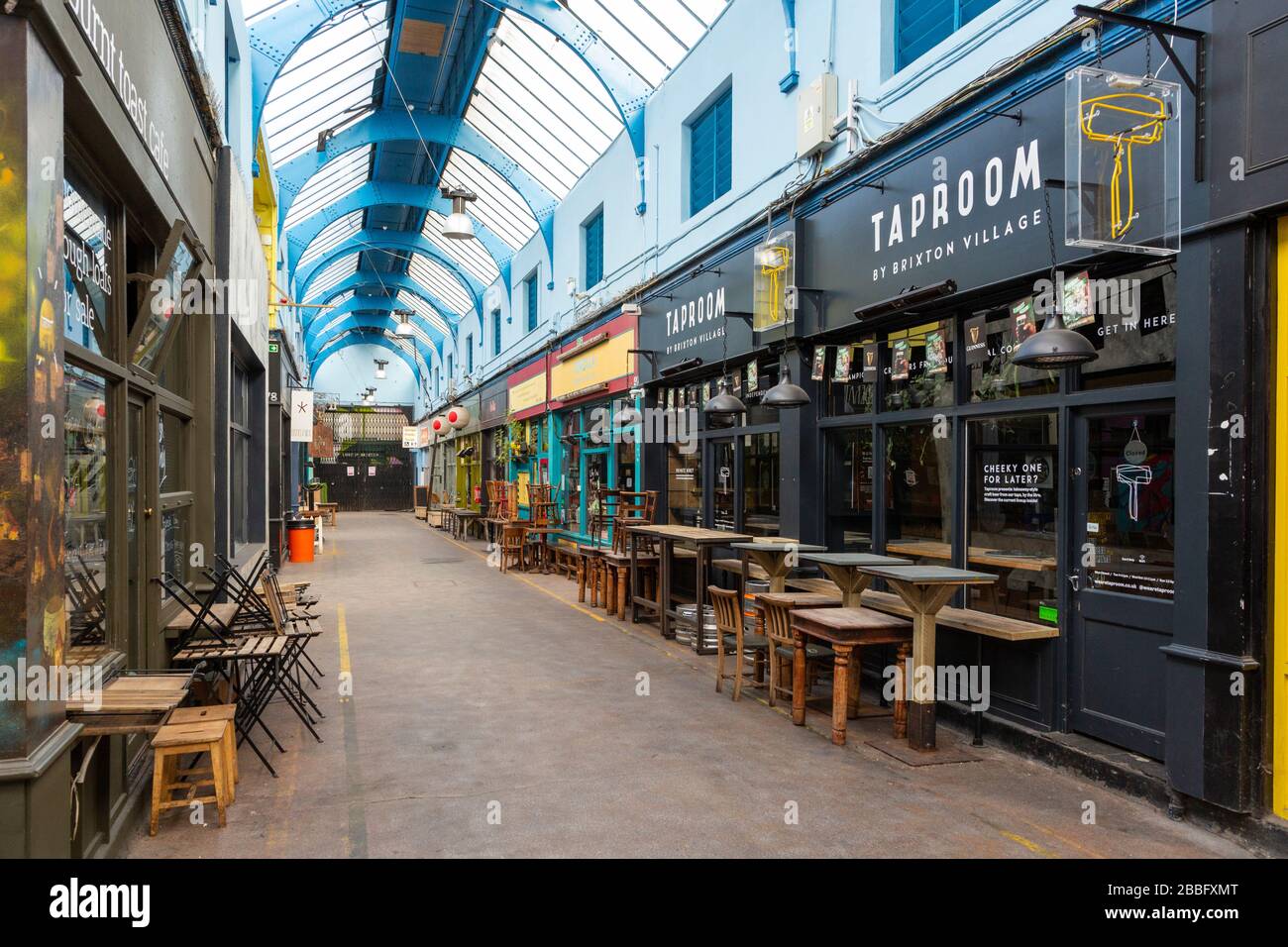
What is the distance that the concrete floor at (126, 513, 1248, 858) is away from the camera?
4.18m

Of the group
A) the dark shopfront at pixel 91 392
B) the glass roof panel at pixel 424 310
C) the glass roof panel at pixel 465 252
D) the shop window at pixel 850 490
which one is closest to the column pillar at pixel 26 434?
the dark shopfront at pixel 91 392

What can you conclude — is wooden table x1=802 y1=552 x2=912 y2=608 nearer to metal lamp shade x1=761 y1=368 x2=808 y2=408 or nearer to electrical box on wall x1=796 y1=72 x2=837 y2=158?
metal lamp shade x1=761 y1=368 x2=808 y2=408

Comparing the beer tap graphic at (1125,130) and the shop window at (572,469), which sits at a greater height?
the beer tap graphic at (1125,130)

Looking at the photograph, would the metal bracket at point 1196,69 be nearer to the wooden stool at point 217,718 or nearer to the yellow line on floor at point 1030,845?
the yellow line on floor at point 1030,845

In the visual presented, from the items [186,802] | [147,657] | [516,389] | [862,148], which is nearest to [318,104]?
[516,389]

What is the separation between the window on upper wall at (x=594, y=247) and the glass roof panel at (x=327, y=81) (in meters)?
4.64

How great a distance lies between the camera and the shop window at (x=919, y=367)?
666 cm

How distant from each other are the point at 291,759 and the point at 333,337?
39.0 meters

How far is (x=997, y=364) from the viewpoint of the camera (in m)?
6.16

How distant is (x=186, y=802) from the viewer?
434cm

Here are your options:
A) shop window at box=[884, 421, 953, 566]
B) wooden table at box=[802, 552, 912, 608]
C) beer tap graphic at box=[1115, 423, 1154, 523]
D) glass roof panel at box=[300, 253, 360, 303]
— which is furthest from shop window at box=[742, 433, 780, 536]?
glass roof panel at box=[300, 253, 360, 303]

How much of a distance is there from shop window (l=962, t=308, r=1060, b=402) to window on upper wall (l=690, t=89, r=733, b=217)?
4796 millimetres

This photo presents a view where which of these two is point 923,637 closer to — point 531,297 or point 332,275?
point 531,297
